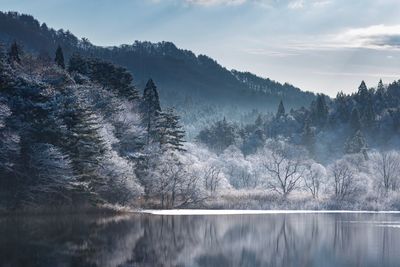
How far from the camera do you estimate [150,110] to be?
299ft

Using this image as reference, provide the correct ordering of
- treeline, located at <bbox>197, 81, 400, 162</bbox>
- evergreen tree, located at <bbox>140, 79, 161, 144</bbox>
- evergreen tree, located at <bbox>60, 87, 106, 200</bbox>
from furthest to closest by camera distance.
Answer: treeline, located at <bbox>197, 81, 400, 162</bbox>, evergreen tree, located at <bbox>140, 79, 161, 144</bbox>, evergreen tree, located at <bbox>60, 87, 106, 200</bbox>

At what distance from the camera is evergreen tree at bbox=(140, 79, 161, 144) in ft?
296

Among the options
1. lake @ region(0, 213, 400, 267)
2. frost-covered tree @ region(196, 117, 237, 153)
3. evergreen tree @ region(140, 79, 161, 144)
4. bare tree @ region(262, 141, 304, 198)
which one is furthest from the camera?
frost-covered tree @ region(196, 117, 237, 153)

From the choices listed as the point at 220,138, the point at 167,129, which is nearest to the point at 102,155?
the point at 167,129

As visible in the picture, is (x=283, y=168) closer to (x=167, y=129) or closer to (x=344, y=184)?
(x=344, y=184)

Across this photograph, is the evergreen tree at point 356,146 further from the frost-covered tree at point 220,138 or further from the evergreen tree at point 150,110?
the evergreen tree at point 150,110

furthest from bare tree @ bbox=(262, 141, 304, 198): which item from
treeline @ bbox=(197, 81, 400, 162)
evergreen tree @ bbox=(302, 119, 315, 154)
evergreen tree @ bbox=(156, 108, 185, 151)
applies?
Result: treeline @ bbox=(197, 81, 400, 162)

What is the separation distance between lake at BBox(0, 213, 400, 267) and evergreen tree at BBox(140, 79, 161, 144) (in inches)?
1252

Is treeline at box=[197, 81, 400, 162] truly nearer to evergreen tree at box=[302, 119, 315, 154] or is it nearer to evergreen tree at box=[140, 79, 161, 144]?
evergreen tree at box=[302, 119, 315, 154]

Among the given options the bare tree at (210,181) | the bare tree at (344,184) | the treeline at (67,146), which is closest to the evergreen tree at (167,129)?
the treeline at (67,146)

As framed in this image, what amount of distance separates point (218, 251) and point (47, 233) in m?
13.0

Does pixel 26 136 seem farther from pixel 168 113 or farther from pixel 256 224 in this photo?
pixel 168 113

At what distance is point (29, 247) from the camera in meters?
33.5

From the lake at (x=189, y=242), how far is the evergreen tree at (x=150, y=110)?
1252 inches
